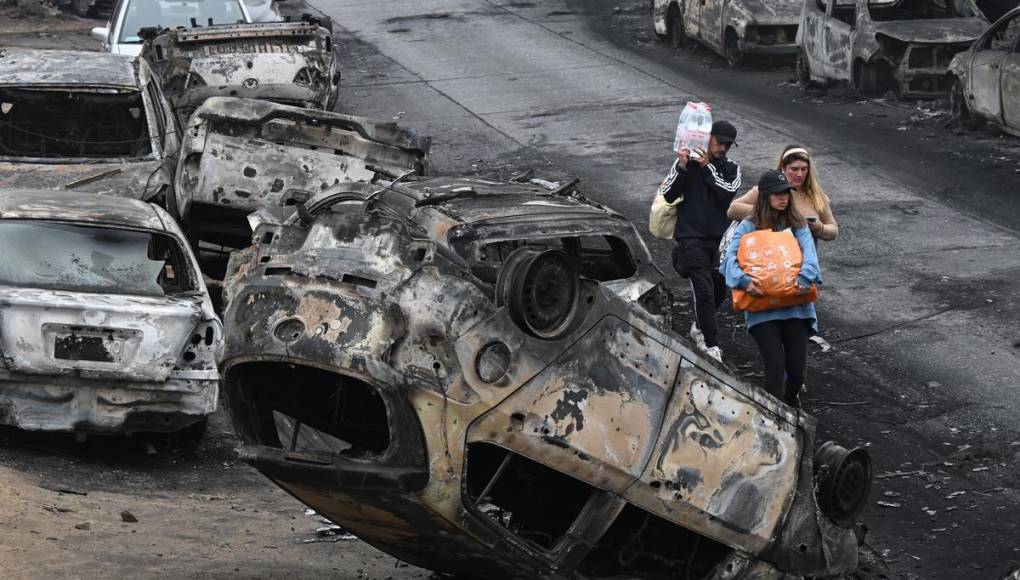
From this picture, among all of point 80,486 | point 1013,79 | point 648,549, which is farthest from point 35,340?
point 1013,79

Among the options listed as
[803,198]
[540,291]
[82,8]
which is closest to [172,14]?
[803,198]

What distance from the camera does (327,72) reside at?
1689cm

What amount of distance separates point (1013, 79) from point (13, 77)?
1019 cm

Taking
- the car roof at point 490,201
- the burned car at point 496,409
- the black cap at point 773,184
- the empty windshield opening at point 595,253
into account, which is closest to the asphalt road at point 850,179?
the burned car at point 496,409

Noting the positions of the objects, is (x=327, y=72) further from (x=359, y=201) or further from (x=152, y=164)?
(x=359, y=201)

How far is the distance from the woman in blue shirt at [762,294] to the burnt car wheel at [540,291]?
253 cm

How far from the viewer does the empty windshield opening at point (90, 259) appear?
9.65 meters

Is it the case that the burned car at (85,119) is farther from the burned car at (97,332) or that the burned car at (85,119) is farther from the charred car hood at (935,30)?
the charred car hood at (935,30)

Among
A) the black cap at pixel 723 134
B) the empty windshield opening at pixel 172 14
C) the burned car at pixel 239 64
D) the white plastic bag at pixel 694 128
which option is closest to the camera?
the white plastic bag at pixel 694 128

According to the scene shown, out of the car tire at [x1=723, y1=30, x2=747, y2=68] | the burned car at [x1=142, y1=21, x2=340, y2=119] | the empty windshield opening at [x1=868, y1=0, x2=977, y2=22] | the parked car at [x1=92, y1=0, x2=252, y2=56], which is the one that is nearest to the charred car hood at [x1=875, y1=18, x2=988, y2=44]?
the empty windshield opening at [x1=868, y1=0, x2=977, y2=22]

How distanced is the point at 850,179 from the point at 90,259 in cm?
869

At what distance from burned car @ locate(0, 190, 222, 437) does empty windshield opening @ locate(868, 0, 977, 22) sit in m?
12.7

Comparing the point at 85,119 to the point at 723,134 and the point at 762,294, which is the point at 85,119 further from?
the point at 762,294

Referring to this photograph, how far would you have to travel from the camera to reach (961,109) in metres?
18.3
